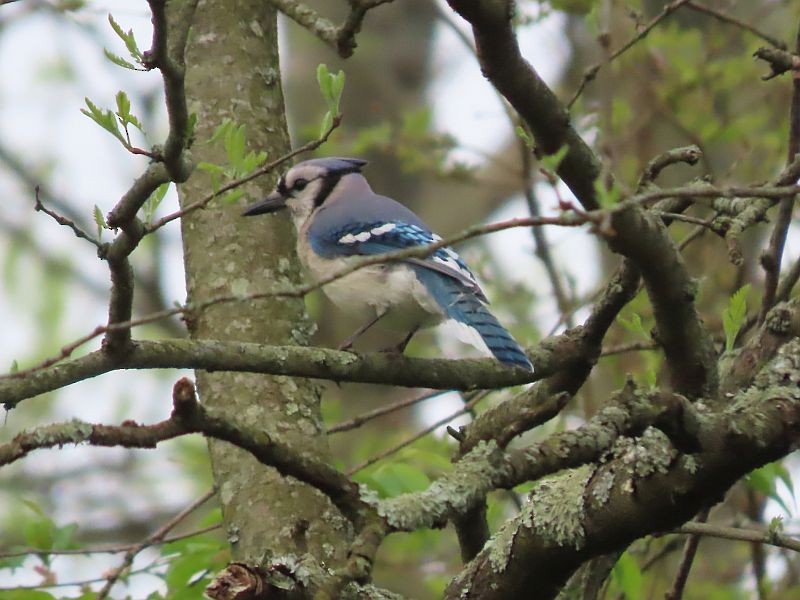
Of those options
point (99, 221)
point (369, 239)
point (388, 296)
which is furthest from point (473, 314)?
point (99, 221)

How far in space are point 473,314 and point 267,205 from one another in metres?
0.62

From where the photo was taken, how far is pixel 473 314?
2.80 metres

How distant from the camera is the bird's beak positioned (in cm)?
295

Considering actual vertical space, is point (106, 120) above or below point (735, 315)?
above

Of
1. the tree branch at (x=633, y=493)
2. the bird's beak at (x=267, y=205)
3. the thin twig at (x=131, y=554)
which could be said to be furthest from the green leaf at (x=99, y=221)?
the bird's beak at (x=267, y=205)

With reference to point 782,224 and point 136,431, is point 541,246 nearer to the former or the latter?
point 782,224

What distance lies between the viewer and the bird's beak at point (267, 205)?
2.95 metres

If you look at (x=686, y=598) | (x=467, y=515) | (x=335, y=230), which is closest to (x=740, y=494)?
(x=686, y=598)

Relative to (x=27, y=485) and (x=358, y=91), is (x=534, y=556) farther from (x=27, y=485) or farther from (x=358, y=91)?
(x=27, y=485)

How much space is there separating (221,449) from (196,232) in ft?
1.87

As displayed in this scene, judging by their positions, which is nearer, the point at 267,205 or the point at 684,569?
the point at 684,569

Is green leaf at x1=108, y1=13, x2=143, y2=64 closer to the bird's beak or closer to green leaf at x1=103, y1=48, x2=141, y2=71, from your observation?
green leaf at x1=103, y1=48, x2=141, y2=71

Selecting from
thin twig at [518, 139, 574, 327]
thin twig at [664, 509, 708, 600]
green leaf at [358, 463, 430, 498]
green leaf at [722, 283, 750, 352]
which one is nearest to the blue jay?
green leaf at [358, 463, 430, 498]

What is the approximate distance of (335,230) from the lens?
3.38 metres
